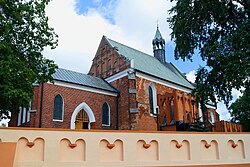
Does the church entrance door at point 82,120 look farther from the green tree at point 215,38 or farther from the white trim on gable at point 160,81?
the green tree at point 215,38

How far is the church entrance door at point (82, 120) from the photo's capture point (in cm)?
2022

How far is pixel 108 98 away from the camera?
22.5 metres

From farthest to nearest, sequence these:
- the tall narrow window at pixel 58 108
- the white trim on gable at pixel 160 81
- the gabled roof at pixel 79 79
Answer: the white trim on gable at pixel 160 81 < the gabled roof at pixel 79 79 < the tall narrow window at pixel 58 108

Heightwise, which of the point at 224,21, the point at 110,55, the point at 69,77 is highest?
the point at 110,55

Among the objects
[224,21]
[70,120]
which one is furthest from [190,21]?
[70,120]

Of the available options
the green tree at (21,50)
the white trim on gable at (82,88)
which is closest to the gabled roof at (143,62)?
the white trim on gable at (82,88)

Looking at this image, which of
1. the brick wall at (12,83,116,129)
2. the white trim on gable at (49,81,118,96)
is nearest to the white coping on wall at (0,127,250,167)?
the brick wall at (12,83,116,129)

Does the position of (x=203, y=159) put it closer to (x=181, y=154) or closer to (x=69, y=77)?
(x=181, y=154)

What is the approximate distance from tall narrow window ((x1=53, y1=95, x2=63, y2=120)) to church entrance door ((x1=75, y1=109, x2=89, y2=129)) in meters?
1.63

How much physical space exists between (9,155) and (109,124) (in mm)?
18206

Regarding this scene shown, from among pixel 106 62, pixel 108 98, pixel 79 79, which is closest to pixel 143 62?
pixel 106 62

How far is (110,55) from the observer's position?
85.0 feet

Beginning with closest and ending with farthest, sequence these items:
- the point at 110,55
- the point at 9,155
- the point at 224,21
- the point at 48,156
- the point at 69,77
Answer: the point at 9,155, the point at 48,156, the point at 224,21, the point at 69,77, the point at 110,55

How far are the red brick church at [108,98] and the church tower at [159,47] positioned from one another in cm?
550
